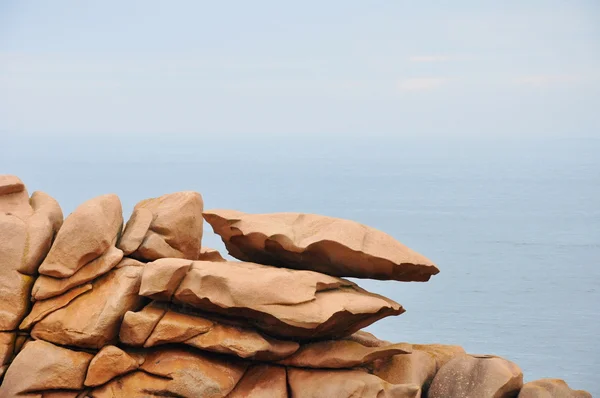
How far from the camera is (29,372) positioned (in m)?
19.2

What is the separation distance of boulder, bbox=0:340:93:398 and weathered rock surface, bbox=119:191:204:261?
2.73 meters

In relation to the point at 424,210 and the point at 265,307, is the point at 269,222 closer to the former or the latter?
the point at 265,307

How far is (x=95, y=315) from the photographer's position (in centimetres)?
1984

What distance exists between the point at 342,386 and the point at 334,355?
75 centimetres

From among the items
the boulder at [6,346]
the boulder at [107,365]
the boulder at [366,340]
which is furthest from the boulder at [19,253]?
the boulder at [366,340]

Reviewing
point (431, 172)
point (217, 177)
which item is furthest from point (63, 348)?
point (431, 172)

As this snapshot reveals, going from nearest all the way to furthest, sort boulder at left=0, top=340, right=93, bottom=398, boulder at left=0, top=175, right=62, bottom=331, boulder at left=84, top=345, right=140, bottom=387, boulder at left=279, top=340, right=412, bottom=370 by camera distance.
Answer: boulder at left=0, top=340, right=93, bottom=398 < boulder at left=84, top=345, right=140, bottom=387 < boulder at left=0, top=175, right=62, bottom=331 < boulder at left=279, top=340, right=412, bottom=370

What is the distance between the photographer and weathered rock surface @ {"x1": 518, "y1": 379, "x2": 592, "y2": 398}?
68.0 feet

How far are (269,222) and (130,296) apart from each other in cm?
339

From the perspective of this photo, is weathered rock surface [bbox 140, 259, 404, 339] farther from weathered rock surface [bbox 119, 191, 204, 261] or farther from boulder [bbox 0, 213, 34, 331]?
boulder [bbox 0, 213, 34, 331]

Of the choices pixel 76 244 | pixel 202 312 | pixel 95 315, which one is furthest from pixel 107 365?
pixel 76 244

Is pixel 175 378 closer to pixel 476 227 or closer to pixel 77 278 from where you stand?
pixel 77 278

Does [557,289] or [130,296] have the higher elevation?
[130,296]

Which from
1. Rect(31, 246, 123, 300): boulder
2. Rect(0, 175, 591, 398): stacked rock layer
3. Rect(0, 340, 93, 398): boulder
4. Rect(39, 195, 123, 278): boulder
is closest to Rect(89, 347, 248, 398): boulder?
Rect(0, 175, 591, 398): stacked rock layer
